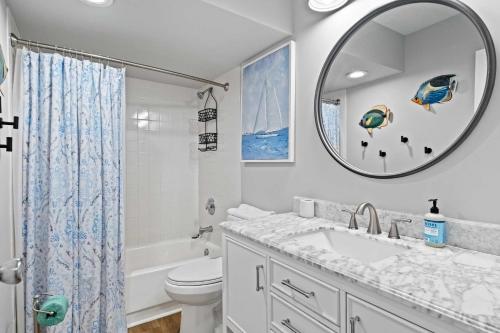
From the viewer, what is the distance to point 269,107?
1970mm

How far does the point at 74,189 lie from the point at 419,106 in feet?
6.39

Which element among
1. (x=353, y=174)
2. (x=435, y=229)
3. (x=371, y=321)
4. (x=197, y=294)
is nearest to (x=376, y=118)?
(x=353, y=174)

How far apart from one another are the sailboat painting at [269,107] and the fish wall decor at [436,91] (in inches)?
31.0

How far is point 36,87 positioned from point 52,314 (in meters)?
1.30

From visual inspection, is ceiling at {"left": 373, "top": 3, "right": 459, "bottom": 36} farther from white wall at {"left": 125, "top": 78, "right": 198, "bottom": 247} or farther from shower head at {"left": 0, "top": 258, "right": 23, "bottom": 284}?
white wall at {"left": 125, "top": 78, "right": 198, "bottom": 247}

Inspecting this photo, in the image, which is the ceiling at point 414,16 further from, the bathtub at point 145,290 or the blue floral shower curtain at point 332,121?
the bathtub at point 145,290

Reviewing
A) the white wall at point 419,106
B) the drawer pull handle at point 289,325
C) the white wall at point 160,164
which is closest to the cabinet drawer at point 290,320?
the drawer pull handle at point 289,325

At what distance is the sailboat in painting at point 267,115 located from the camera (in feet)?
6.27

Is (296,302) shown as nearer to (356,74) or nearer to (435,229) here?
(435,229)

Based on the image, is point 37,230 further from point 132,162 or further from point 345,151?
point 345,151

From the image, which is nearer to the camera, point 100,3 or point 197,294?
point 100,3

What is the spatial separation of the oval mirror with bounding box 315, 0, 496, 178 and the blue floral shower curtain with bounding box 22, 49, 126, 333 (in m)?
1.42

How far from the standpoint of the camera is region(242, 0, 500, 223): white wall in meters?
1.00

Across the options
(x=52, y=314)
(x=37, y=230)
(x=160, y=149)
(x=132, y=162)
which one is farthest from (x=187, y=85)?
(x=52, y=314)
